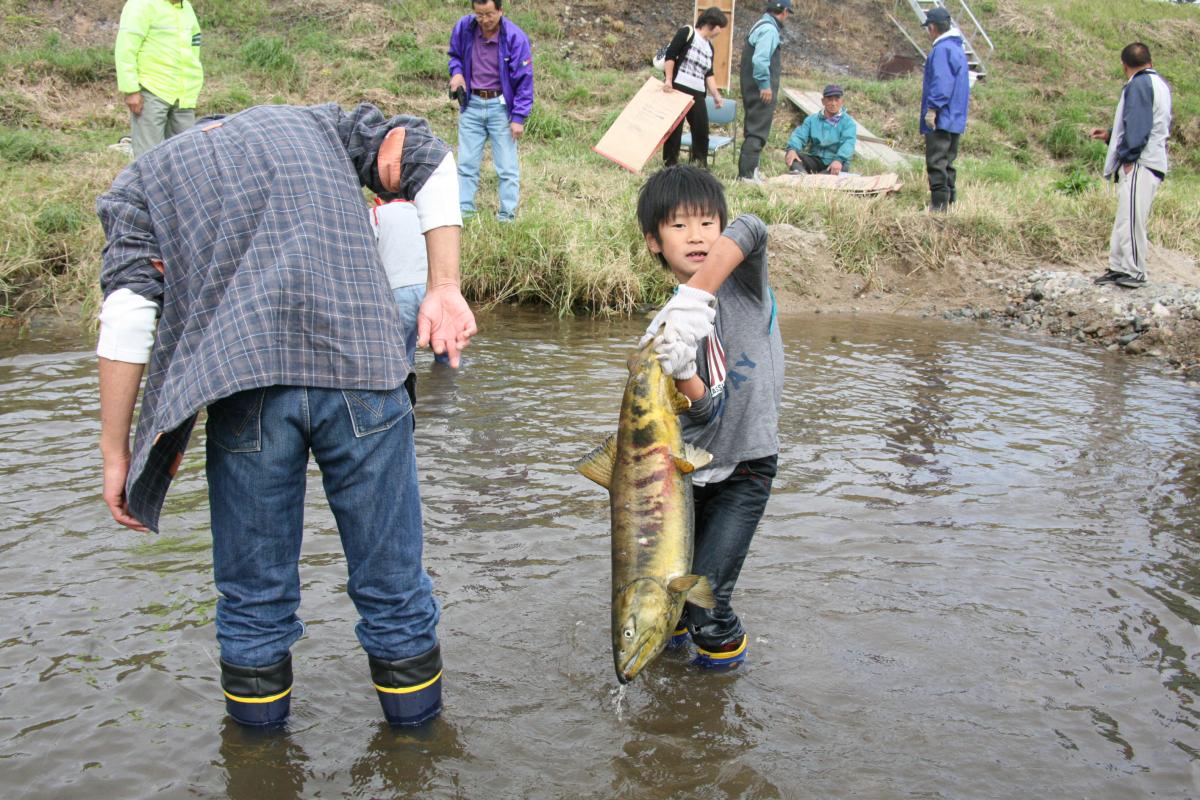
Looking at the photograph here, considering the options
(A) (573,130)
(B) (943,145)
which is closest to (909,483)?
(B) (943,145)

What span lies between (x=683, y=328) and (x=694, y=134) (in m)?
9.47

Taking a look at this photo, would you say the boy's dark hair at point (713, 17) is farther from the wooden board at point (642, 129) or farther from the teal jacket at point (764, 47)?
the wooden board at point (642, 129)

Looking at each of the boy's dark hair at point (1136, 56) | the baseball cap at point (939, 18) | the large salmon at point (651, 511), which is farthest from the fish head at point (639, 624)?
the baseball cap at point (939, 18)

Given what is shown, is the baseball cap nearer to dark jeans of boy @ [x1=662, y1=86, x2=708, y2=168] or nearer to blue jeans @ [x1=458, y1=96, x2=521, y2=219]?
dark jeans of boy @ [x1=662, y1=86, x2=708, y2=168]

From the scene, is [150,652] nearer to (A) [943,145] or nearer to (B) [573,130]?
(A) [943,145]

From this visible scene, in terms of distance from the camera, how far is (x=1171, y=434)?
6.34 metres

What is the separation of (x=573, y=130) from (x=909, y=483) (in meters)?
9.35

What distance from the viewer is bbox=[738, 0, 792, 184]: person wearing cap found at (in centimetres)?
1145

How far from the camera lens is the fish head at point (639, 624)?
105 inches

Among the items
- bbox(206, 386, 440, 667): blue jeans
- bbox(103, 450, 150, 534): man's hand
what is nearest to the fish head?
bbox(206, 386, 440, 667): blue jeans

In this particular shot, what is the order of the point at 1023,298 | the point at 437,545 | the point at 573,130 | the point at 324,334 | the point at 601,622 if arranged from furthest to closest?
the point at 573,130 < the point at 1023,298 < the point at 437,545 < the point at 601,622 < the point at 324,334

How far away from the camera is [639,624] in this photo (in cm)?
269

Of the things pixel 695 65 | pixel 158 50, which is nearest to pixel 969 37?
pixel 695 65

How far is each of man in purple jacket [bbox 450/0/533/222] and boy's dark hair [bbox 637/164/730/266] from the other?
631 cm
